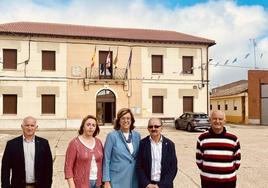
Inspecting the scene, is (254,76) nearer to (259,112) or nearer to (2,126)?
(259,112)

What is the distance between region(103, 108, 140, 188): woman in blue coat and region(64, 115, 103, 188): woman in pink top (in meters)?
0.09

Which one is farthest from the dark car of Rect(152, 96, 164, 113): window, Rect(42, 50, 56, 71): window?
Rect(42, 50, 56, 71): window

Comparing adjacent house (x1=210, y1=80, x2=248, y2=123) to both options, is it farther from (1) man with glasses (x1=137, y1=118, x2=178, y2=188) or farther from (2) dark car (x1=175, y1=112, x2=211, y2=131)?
(1) man with glasses (x1=137, y1=118, x2=178, y2=188)

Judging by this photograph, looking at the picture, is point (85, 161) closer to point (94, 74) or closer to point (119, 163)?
point (119, 163)

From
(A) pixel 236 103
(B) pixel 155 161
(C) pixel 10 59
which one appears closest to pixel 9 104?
(C) pixel 10 59

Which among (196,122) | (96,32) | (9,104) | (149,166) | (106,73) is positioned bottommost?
(196,122)

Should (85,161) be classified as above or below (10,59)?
below

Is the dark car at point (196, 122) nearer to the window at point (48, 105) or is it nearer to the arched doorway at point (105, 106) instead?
the arched doorway at point (105, 106)

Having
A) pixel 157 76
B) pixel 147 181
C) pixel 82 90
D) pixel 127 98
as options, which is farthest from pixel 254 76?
pixel 147 181

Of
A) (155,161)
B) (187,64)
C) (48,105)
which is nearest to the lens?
(155,161)

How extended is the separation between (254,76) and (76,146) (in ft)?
114

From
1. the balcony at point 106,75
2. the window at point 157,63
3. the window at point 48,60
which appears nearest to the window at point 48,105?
the window at point 48,60

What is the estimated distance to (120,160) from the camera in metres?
4.68

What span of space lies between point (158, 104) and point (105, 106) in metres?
4.27
